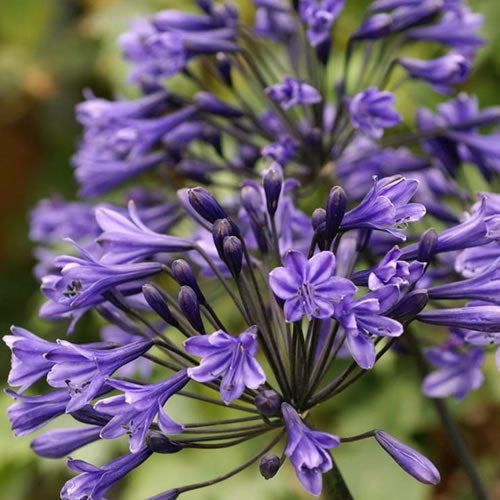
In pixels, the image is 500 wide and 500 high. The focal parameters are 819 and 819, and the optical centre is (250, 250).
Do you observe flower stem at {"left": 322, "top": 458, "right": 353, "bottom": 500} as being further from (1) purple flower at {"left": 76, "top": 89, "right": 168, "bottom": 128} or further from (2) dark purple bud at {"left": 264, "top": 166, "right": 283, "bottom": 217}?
(1) purple flower at {"left": 76, "top": 89, "right": 168, "bottom": 128}

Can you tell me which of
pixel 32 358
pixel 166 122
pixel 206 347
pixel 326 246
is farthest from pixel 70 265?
pixel 166 122

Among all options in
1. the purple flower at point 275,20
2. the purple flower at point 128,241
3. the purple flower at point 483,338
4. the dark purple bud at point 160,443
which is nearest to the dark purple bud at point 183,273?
the purple flower at point 128,241

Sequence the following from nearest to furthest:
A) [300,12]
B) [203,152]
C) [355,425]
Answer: [300,12]
[203,152]
[355,425]

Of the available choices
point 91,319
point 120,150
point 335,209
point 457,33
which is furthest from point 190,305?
point 91,319

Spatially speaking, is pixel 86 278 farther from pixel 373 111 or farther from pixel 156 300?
pixel 373 111

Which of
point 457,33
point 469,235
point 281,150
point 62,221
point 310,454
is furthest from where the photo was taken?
point 62,221

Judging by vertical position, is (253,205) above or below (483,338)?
above

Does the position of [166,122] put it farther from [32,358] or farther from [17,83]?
[17,83]
